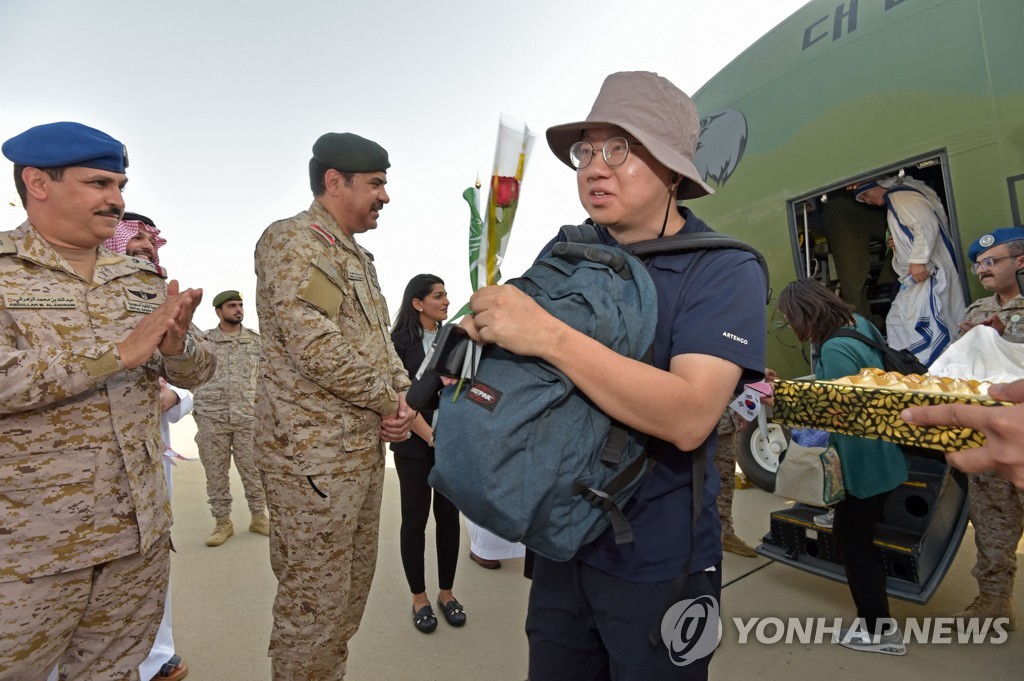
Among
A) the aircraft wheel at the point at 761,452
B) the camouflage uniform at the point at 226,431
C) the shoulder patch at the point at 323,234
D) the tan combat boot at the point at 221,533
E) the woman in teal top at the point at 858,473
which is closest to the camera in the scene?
the shoulder patch at the point at 323,234

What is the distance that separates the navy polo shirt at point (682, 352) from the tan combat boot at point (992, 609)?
3211 millimetres

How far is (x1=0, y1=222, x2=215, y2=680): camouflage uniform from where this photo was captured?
5.50 feet

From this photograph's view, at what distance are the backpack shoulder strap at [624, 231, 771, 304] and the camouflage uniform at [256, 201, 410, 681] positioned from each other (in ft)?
4.44

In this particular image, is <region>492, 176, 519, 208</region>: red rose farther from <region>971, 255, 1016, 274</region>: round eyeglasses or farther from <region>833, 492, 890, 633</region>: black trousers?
<region>971, 255, 1016, 274</region>: round eyeglasses

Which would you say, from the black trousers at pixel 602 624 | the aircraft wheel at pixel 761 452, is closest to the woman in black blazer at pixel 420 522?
the black trousers at pixel 602 624

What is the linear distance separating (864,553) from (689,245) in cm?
265

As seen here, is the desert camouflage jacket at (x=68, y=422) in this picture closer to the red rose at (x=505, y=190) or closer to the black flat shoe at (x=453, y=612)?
the red rose at (x=505, y=190)

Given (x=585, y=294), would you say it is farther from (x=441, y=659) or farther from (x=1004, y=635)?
(x=1004, y=635)

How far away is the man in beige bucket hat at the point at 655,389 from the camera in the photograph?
1144 millimetres

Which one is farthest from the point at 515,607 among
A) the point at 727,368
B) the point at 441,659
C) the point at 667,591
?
the point at 727,368

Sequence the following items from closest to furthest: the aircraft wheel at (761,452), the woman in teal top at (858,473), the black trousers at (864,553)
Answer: the woman in teal top at (858,473) < the black trousers at (864,553) < the aircraft wheel at (761,452)

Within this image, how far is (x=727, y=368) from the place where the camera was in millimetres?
1212

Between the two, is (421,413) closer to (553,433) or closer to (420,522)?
(420,522)

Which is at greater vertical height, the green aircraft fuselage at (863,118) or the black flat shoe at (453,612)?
the green aircraft fuselage at (863,118)
